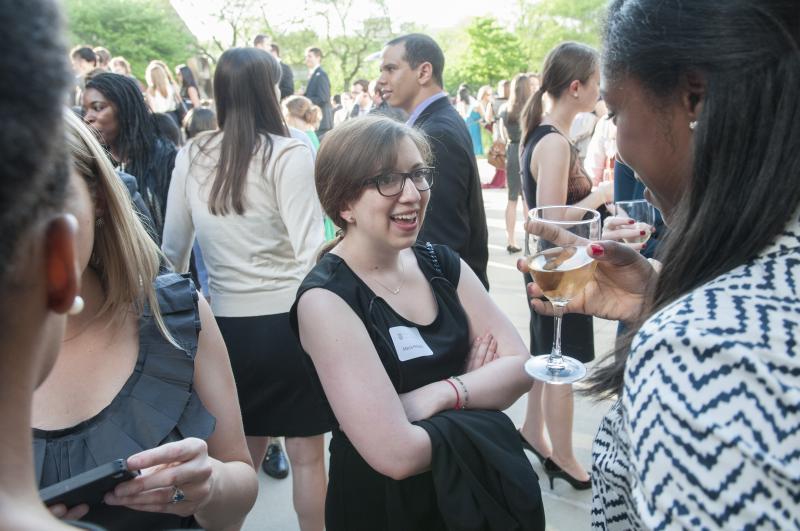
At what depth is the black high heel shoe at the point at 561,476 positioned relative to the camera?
343cm

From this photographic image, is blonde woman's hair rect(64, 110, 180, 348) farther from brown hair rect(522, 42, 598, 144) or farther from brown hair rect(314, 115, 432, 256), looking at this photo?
brown hair rect(522, 42, 598, 144)

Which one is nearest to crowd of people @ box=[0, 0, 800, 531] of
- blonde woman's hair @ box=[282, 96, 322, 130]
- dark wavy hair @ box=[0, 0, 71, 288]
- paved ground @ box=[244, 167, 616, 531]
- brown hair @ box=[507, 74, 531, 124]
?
dark wavy hair @ box=[0, 0, 71, 288]

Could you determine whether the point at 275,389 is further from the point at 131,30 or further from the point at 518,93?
the point at 131,30

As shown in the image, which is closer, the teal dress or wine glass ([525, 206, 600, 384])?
wine glass ([525, 206, 600, 384])

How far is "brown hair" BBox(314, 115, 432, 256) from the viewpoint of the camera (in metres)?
2.19

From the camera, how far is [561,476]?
3.48 m

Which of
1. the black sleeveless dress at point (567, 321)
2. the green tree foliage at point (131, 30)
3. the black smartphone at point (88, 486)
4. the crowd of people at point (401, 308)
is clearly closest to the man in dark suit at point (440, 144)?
the crowd of people at point (401, 308)

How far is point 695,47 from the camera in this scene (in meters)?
1.00

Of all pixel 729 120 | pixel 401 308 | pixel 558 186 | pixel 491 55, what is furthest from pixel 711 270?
pixel 491 55

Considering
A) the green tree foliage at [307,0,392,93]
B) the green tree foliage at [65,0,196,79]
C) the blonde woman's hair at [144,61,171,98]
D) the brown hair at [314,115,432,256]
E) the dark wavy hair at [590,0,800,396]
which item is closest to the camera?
the dark wavy hair at [590,0,800,396]

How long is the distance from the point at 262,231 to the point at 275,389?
75 centimetres

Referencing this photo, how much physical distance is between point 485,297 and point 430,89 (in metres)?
2.12

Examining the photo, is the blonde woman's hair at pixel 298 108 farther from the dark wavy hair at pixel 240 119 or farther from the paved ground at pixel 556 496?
the dark wavy hair at pixel 240 119

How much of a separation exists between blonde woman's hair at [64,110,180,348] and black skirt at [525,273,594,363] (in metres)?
2.22
